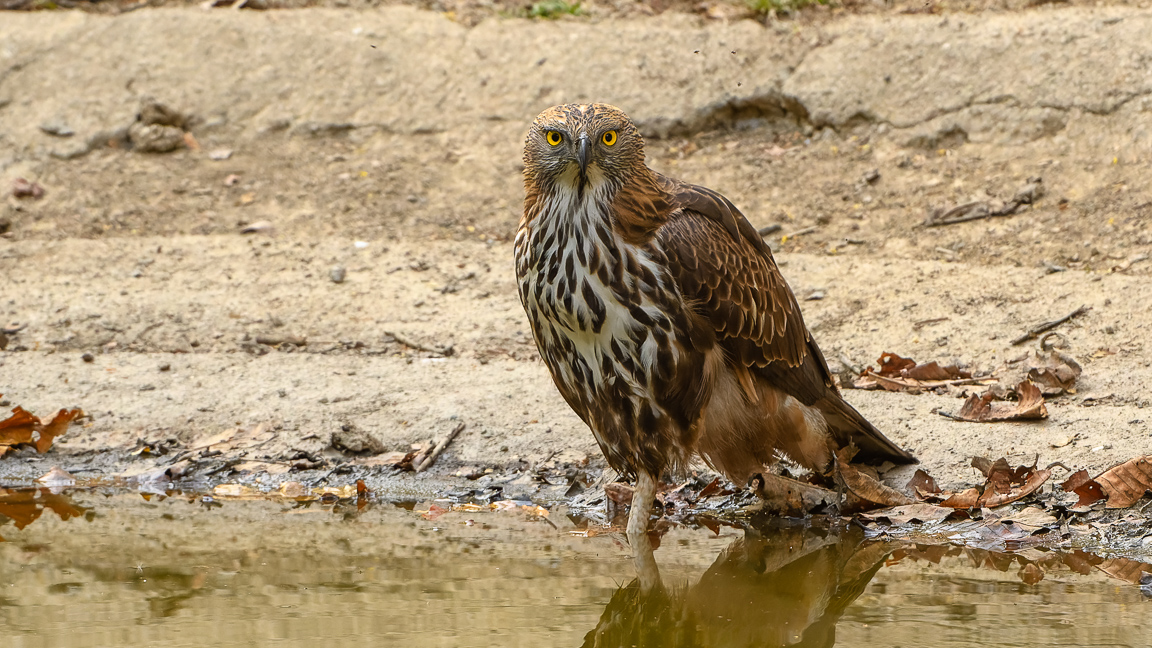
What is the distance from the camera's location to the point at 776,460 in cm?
466

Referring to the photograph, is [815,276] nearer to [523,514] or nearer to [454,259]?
[454,259]

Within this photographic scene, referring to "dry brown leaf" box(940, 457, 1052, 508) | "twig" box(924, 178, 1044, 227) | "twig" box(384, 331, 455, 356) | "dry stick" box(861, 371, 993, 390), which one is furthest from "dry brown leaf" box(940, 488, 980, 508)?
"twig" box(924, 178, 1044, 227)

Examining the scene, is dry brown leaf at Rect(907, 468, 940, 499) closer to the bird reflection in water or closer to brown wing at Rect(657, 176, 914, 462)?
brown wing at Rect(657, 176, 914, 462)

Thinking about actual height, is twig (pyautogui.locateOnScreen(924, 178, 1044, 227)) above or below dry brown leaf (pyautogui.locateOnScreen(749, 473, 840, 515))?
above

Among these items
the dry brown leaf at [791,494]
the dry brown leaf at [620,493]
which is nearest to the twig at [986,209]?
the dry brown leaf at [791,494]

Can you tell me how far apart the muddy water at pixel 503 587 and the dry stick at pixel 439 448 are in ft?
1.24

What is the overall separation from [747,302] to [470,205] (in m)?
4.35

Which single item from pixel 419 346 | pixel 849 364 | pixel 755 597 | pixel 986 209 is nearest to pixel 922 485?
pixel 755 597

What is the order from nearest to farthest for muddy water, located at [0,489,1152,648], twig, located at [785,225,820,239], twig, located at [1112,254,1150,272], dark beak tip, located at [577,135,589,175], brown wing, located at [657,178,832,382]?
muddy water, located at [0,489,1152,648], dark beak tip, located at [577,135,589,175], brown wing, located at [657,178,832,382], twig, located at [1112,254,1150,272], twig, located at [785,225,820,239]

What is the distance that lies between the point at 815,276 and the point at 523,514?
2896 millimetres

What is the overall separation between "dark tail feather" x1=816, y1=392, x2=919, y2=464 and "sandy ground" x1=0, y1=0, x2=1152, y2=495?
184 mm

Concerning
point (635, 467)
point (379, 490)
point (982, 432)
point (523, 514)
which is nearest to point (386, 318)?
point (379, 490)

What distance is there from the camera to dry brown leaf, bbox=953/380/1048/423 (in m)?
4.82

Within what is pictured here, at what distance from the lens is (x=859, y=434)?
4.64 metres
